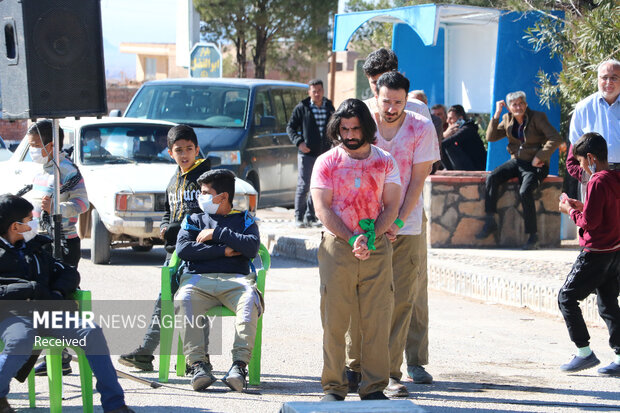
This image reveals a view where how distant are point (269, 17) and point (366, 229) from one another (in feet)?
87.0

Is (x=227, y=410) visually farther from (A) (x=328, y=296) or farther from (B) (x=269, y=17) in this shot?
(B) (x=269, y=17)

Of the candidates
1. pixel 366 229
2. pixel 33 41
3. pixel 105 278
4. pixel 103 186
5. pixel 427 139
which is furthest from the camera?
pixel 103 186

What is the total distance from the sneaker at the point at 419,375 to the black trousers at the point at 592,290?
1.06m

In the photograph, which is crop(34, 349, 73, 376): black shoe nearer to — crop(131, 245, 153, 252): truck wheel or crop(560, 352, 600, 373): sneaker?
crop(560, 352, 600, 373): sneaker

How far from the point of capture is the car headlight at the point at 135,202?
1127cm

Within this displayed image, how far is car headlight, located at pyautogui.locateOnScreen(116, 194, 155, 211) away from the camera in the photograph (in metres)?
11.3

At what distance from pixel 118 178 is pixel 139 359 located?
5.26 m

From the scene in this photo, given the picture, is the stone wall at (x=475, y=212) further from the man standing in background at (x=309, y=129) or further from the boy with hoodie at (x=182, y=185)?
the boy with hoodie at (x=182, y=185)

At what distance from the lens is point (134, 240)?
38.5ft

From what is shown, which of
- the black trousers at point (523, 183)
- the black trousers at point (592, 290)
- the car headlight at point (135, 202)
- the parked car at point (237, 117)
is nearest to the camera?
the black trousers at point (592, 290)

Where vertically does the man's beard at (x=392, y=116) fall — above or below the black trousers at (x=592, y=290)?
above

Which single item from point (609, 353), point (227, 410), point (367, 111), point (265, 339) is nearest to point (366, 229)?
point (367, 111)

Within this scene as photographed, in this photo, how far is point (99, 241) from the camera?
11.6m

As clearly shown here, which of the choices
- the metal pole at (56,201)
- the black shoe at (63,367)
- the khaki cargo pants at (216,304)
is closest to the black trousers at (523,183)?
the khaki cargo pants at (216,304)
